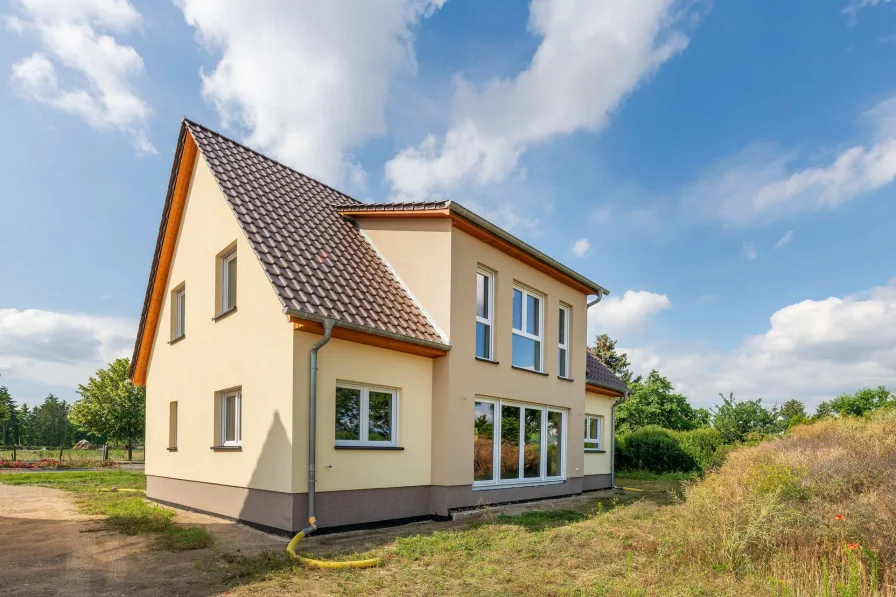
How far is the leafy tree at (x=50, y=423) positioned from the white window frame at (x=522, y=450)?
56.0 metres

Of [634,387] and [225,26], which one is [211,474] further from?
[634,387]

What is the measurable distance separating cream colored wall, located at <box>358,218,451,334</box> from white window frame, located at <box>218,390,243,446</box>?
3.83m

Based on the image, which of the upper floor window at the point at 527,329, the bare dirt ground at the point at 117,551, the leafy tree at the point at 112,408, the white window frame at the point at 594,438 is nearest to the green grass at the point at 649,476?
the white window frame at the point at 594,438

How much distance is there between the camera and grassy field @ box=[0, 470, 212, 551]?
8.07 meters

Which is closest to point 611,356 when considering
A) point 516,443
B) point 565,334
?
point 565,334

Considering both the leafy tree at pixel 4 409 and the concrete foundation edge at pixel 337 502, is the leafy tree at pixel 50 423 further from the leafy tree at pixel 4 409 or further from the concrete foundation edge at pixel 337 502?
the concrete foundation edge at pixel 337 502

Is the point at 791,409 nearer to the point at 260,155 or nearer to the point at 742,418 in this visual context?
the point at 742,418

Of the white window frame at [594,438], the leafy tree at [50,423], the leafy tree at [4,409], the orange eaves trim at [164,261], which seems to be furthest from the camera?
the leafy tree at [50,423]

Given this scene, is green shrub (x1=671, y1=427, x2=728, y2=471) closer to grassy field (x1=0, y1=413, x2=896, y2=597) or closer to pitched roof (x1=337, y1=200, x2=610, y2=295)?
pitched roof (x1=337, y1=200, x2=610, y2=295)

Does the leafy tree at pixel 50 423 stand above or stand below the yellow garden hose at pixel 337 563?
below

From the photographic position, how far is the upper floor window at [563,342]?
14.2m

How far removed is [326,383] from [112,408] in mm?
27081

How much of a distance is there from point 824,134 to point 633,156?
14.1 feet

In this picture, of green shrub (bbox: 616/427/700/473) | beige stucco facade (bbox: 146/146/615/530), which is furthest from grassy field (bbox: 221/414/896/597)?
green shrub (bbox: 616/427/700/473)
